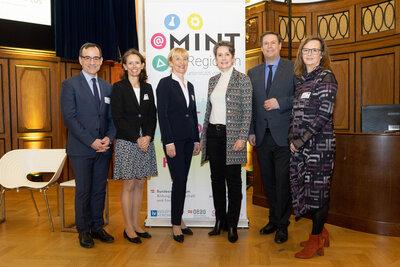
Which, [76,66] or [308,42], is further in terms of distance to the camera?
[76,66]

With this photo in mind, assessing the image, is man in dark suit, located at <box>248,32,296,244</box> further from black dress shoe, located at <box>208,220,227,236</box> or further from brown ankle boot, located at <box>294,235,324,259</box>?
black dress shoe, located at <box>208,220,227,236</box>

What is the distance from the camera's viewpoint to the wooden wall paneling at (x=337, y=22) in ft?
19.6

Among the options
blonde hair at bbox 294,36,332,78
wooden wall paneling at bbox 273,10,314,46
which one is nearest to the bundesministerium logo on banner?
blonde hair at bbox 294,36,332,78

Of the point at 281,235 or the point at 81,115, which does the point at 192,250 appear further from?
the point at 81,115

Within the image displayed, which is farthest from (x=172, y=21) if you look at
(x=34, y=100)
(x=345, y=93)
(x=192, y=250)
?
(x=345, y=93)

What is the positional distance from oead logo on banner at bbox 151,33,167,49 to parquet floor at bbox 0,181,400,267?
69.5 inches

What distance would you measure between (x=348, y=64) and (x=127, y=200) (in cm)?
492

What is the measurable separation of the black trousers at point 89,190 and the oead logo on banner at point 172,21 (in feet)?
4.44

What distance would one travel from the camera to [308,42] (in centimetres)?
248

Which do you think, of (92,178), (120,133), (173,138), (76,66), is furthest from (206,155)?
(76,66)

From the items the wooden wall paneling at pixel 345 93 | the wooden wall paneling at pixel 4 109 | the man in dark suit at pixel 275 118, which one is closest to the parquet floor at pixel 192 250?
the man in dark suit at pixel 275 118

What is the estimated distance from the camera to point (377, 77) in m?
5.73

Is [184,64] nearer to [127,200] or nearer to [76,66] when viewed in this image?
[127,200]

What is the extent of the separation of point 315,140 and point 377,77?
4.07 metres
